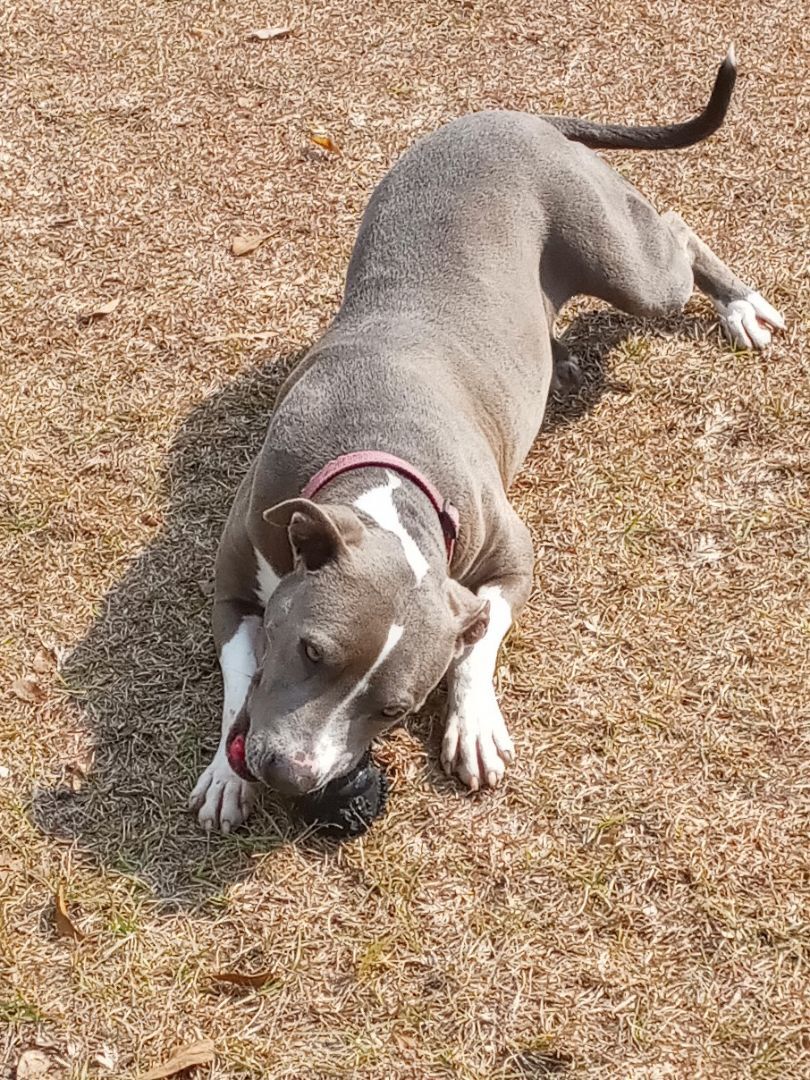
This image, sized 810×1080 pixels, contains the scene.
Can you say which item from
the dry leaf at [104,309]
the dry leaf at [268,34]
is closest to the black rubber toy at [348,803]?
the dry leaf at [104,309]

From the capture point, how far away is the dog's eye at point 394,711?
352 centimetres

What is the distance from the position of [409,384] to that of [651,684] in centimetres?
141

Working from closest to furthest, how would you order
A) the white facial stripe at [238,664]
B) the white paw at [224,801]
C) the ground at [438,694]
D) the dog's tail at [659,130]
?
the ground at [438,694]
the white paw at [224,801]
the white facial stripe at [238,664]
the dog's tail at [659,130]

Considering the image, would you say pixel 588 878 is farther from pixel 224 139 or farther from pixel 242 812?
pixel 224 139

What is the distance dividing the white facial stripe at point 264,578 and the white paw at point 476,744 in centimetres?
74

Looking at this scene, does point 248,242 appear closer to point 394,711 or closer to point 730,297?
point 730,297

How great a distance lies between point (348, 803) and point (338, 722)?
60 centimetres

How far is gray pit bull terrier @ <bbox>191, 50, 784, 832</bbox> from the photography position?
346cm

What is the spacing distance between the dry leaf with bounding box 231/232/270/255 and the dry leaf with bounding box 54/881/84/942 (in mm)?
3193

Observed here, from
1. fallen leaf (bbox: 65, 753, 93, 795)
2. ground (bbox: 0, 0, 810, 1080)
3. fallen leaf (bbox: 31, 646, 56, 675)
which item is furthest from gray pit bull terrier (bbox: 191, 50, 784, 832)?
fallen leaf (bbox: 31, 646, 56, 675)

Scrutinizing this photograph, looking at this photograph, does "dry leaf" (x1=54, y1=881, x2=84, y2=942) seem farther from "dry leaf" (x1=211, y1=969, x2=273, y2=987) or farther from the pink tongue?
the pink tongue

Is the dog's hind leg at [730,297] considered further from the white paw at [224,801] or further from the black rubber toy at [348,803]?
the white paw at [224,801]

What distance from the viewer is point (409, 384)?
13.6ft

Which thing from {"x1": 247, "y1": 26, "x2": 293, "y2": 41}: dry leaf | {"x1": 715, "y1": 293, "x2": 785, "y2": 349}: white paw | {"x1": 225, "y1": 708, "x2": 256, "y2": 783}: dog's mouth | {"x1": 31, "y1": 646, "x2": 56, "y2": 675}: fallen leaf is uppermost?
{"x1": 247, "y1": 26, "x2": 293, "y2": 41}: dry leaf
